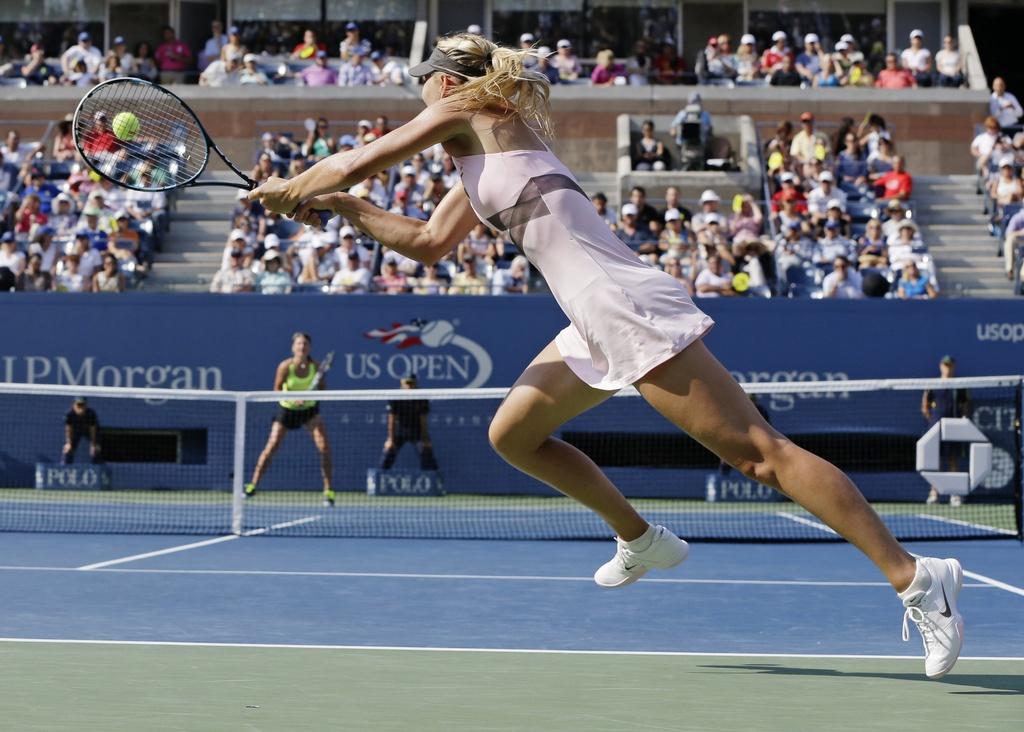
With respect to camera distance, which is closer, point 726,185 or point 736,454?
point 736,454

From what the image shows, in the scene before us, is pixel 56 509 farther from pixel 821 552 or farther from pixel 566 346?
pixel 566 346

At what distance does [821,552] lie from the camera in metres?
10.0

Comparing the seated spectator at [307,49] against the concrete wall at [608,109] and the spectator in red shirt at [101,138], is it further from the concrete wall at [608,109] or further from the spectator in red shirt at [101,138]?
the spectator in red shirt at [101,138]

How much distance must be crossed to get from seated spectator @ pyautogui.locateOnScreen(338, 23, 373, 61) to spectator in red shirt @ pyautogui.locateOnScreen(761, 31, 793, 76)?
628 cm

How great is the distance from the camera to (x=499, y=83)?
4457mm

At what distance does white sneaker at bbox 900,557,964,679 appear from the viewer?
4.40m

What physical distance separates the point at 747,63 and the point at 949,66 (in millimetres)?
3152

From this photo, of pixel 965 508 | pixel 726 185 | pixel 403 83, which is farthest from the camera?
pixel 403 83

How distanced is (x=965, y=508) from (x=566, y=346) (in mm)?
10538

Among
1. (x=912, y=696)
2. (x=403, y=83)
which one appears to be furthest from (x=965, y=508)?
(x=403, y=83)

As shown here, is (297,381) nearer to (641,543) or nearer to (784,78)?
(641,543)

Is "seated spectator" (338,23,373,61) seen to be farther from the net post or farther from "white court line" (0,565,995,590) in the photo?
"white court line" (0,565,995,590)

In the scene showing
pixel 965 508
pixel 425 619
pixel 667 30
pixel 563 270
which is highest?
pixel 667 30

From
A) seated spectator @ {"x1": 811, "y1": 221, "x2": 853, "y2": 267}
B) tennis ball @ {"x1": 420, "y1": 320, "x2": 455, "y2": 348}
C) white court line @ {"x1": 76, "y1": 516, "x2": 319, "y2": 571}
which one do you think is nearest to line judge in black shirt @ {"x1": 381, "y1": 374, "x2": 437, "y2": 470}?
tennis ball @ {"x1": 420, "y1": 320, "x2": 455, "y2": 348}
